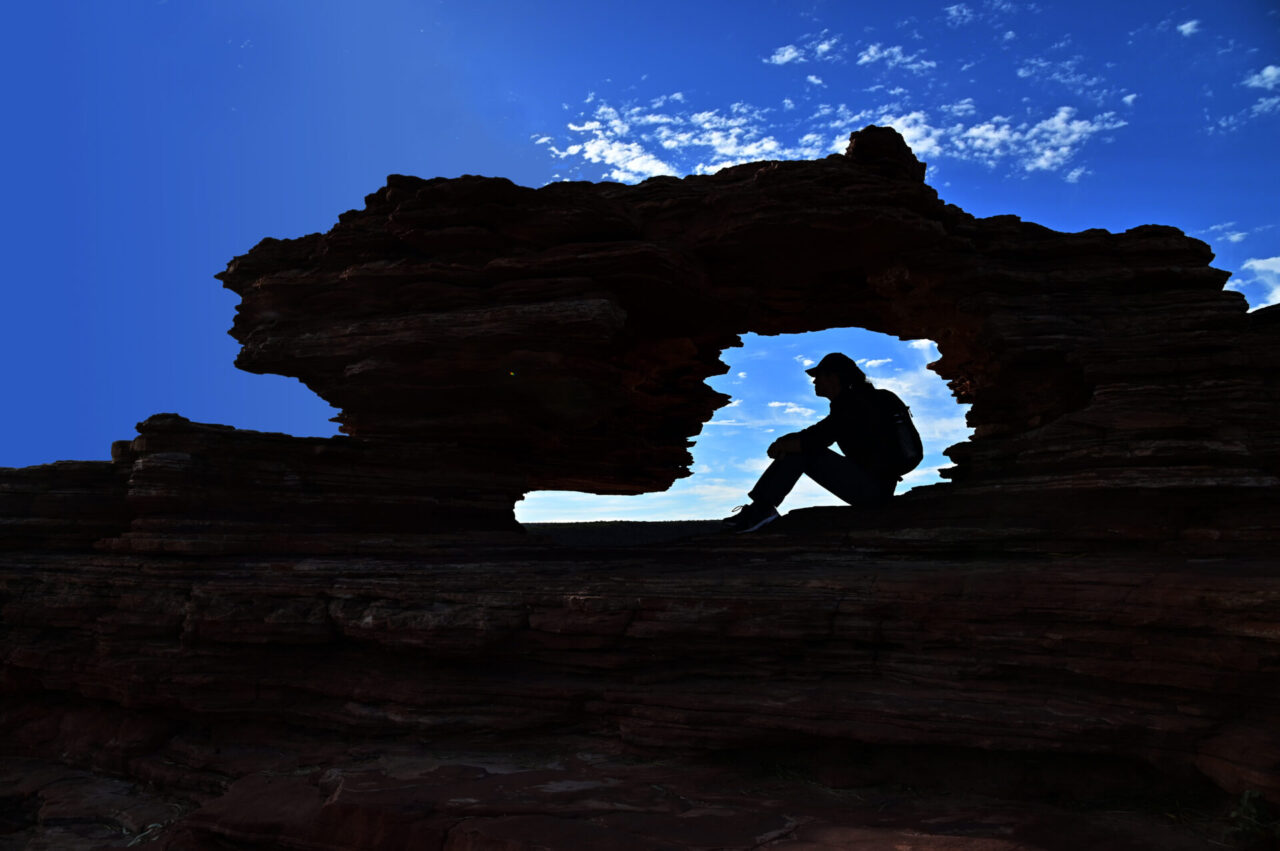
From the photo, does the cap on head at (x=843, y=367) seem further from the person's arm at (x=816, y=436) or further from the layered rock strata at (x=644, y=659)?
the layered rock strata at (x=644, y=659)

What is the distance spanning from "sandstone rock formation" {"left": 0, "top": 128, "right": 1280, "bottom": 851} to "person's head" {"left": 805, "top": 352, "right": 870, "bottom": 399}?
1.87m

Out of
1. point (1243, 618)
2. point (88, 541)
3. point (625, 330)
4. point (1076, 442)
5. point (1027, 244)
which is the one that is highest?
point (1027, 244)

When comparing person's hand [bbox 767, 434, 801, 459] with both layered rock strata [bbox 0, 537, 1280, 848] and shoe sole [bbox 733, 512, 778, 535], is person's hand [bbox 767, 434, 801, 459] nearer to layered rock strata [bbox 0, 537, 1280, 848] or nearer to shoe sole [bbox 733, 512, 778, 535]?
shoe sole [bbox 733, 512, 778, 535]

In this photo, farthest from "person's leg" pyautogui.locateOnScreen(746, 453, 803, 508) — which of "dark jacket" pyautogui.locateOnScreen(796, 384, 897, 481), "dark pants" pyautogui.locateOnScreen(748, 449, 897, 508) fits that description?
"dark jacket" pyautogui.locateOnScreen(796, 384, 897, 481)

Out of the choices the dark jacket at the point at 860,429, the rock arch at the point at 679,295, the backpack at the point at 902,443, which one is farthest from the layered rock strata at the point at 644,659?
the rock arch at the point at 679,295

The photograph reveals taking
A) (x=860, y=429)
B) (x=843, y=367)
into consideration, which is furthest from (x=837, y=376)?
(x=860, y=429)

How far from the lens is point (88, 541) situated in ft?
47.7

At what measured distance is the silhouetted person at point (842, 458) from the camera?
15156mm

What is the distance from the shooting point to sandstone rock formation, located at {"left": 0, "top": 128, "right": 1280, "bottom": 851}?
8.33 meters

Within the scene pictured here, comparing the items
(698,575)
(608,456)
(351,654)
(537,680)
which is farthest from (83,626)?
(608,456)

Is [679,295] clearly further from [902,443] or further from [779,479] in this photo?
[902,443]

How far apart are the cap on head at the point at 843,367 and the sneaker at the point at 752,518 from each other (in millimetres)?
3176

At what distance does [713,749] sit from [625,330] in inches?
388

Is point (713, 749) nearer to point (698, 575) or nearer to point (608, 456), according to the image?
point (698, 575)
